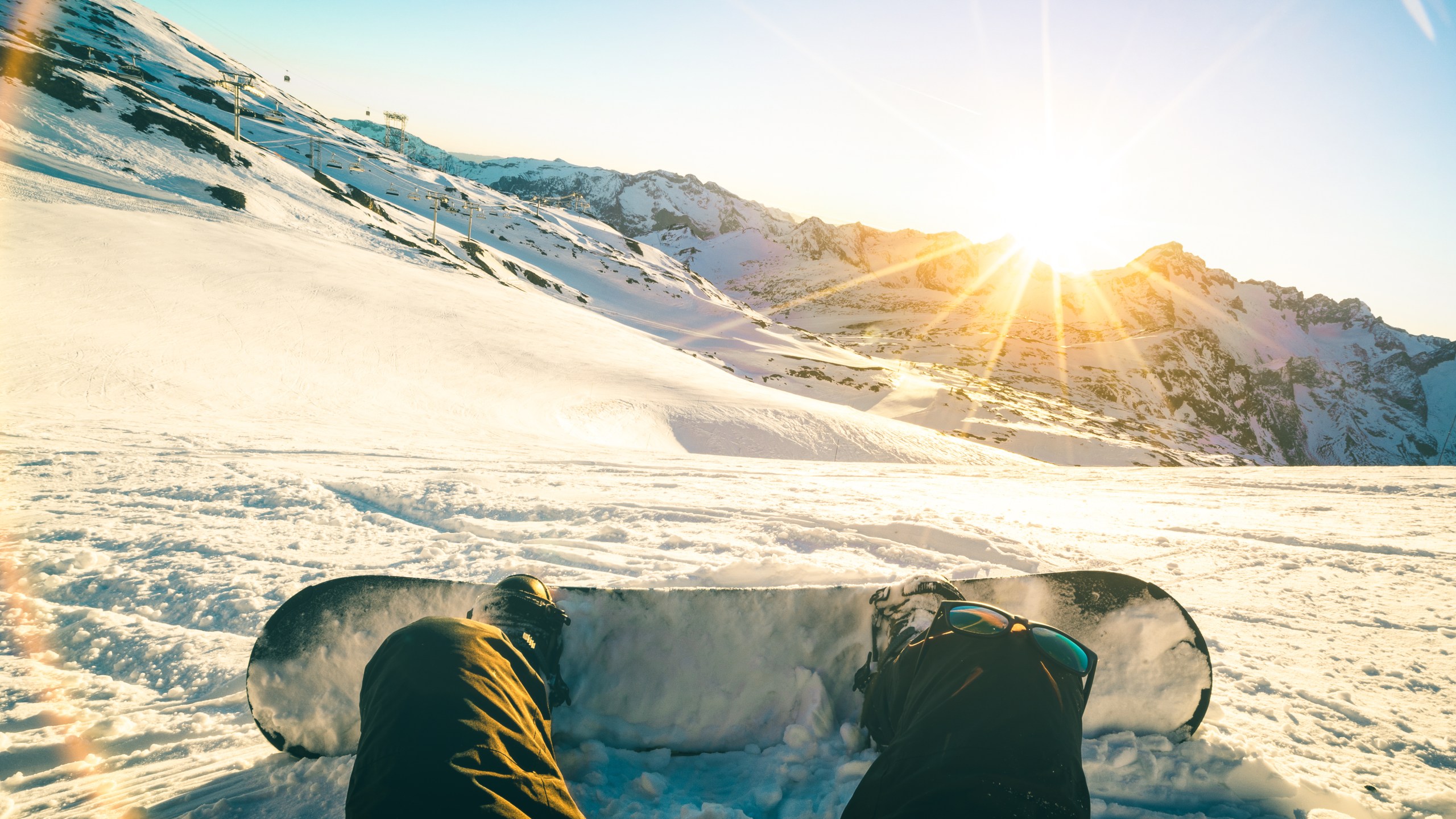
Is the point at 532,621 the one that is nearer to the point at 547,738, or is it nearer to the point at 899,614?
the point at 547,738

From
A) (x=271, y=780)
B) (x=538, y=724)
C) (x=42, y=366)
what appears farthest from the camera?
(x=42, y=366)

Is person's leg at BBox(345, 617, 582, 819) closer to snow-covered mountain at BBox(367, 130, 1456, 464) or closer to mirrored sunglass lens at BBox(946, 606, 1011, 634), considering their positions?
mirrored sunglass lens at BBox(946, 606, 1011, 634)

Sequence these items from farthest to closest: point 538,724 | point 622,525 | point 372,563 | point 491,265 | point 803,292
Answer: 1. point 803,292
2. point 491,265
3. point 622,525
4. point 372,563
5. point 538,724

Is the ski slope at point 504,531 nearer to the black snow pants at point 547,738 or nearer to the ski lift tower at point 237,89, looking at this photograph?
the black snow pants at point 547,738

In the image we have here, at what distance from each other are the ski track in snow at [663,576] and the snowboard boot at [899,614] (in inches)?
10.7

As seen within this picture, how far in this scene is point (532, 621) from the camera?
7.56 ft

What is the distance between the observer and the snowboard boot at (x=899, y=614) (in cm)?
232

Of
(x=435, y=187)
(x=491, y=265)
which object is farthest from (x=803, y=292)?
(x=491, y=265)

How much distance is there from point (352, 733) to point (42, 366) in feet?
31.3

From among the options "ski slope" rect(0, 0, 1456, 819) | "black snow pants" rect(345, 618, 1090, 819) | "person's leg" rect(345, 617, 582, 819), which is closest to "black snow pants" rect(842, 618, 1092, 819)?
"black snow pants" rect(345, 618, 1090, 819)

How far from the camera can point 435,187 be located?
62.1 meters

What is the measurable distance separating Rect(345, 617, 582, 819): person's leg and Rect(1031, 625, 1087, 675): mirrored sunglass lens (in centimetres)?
152

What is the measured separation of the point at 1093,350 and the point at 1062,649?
9509 cm

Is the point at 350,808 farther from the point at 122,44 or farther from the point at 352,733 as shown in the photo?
the point at 122,44
